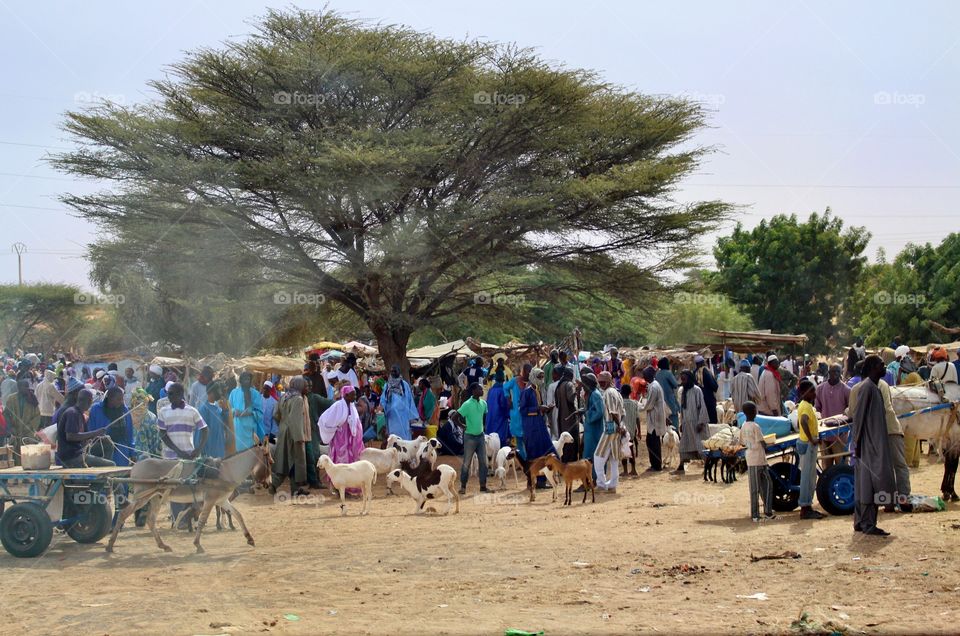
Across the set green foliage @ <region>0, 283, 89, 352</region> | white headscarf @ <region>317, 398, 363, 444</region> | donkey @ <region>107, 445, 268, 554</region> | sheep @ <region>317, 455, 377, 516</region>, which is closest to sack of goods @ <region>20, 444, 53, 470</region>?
donkey @ <region>107, 445, 268, 554</region>

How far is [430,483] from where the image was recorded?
44.1 ft

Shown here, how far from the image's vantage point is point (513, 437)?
724 inches

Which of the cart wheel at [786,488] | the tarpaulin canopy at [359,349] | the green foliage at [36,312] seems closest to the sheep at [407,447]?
the cart wheel at [786,488]

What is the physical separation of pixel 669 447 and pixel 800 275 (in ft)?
113

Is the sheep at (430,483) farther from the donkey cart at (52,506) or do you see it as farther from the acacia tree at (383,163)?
the acacia tree at (383,163)

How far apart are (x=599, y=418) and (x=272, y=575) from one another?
262 inches

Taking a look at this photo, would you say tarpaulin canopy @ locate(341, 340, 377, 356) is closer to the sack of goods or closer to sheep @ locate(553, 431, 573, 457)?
sheep @ locate(553, 431, 573, 457)

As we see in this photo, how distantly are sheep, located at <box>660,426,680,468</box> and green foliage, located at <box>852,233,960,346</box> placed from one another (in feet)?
97.6

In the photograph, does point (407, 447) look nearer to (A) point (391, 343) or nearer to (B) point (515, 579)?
(B) point (515, 579)

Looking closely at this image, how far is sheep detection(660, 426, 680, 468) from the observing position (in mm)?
16938

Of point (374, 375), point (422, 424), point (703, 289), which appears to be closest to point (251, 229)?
point (374, 375)

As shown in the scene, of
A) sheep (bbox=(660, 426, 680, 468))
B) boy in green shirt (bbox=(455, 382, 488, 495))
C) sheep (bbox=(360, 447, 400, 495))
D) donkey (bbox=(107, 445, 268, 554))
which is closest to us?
donkey (bbox=(107, 445, 268, 554))

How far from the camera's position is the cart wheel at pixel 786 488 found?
37.5 feet

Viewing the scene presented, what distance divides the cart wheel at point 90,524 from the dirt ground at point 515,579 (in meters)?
0.22
